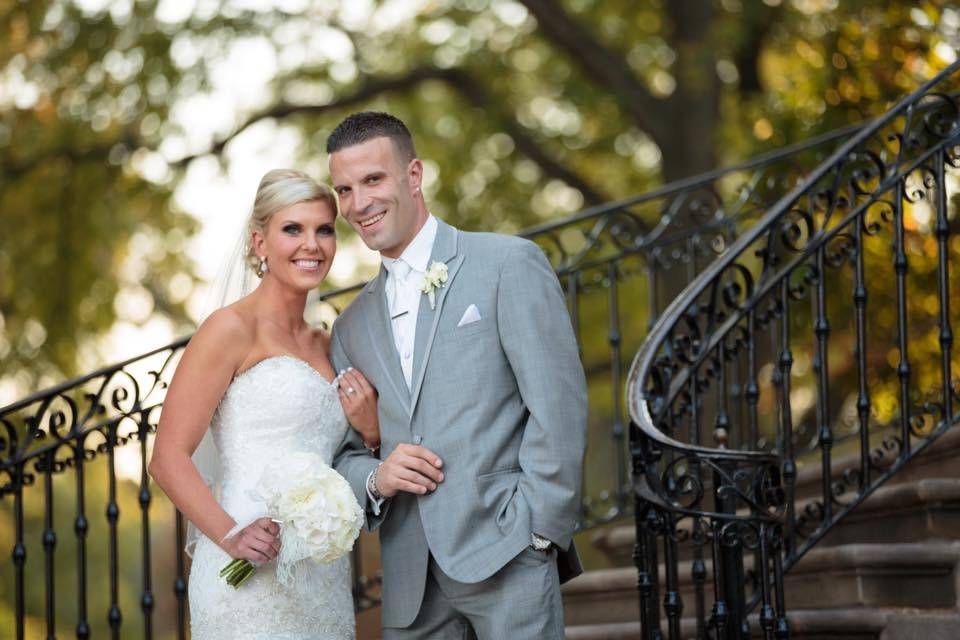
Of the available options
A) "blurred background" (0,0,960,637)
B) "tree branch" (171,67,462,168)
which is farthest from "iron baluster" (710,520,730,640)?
"tree branch" (171,67,462,168)

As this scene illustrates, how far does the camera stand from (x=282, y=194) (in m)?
4.00

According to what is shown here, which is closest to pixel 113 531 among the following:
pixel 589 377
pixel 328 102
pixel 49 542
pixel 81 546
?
pixel 81 546

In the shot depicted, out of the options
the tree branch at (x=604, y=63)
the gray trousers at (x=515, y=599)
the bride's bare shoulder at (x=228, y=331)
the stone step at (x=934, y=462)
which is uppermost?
the tree branch at (x=604, y=63)

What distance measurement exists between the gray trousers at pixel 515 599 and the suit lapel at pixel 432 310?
1.68 ft

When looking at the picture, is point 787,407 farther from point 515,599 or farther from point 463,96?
point 463,96

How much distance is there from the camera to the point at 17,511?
17.4 ft

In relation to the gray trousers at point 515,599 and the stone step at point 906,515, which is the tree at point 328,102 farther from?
the gray trousers at point 515,599

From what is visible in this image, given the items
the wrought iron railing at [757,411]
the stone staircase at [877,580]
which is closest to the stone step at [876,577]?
the stone staircase at [877,580]

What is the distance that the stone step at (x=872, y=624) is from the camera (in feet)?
14.6

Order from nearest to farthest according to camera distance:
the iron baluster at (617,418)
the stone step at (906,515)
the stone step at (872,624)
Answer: the stone step at (872,624) → the stone step at (906,515) → the iron baluster at (617,418)

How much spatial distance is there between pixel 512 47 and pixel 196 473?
920 centimetres

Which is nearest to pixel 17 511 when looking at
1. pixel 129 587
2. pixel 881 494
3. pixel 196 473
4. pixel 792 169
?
pixel 196 473

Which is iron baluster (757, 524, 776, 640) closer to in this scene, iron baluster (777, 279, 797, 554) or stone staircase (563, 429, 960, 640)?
stone staircase (563, 429, 960, 640)

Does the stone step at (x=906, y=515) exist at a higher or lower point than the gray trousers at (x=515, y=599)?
higher
